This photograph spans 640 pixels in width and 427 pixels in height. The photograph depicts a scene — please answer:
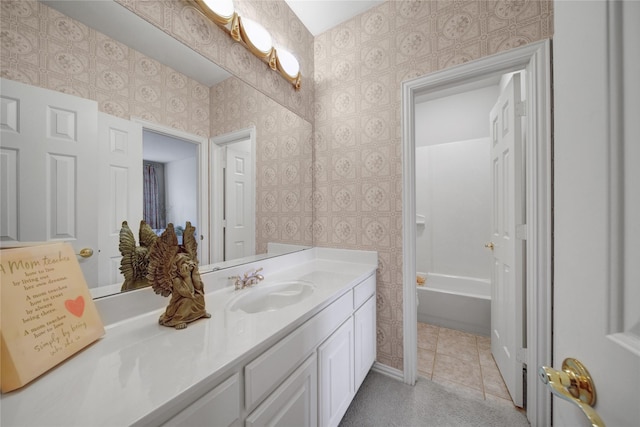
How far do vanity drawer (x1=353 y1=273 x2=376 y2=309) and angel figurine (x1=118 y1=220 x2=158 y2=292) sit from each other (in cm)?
98

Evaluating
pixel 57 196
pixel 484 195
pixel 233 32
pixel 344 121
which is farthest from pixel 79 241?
pixel 484 195

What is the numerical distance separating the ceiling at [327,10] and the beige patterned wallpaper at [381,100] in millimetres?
49

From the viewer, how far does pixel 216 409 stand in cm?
58

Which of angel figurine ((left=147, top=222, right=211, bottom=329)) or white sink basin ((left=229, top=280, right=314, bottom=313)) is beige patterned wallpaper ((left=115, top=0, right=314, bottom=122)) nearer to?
angel figurine ((left=147, top=222, right=211, bottom=329))

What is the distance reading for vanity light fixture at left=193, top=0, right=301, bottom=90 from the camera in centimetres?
114

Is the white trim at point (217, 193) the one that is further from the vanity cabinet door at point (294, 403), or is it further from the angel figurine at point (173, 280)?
the vanity cabinet door at point (294, 403)

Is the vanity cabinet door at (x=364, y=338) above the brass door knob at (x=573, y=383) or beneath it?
beneath

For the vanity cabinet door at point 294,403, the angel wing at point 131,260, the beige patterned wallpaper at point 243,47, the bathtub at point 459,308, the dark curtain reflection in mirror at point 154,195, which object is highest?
the beige patterned wallpaper at point 243,47

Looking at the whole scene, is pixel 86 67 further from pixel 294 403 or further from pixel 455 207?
pixel 455 207

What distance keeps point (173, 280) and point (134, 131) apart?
22.5 inches

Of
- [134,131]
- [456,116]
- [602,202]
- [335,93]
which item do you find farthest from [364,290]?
[456,116]

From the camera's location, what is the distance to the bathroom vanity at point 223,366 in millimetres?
453

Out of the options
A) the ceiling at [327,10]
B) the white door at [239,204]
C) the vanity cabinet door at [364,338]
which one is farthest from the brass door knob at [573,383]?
the ceiling at [327,10]

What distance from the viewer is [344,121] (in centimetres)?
178
